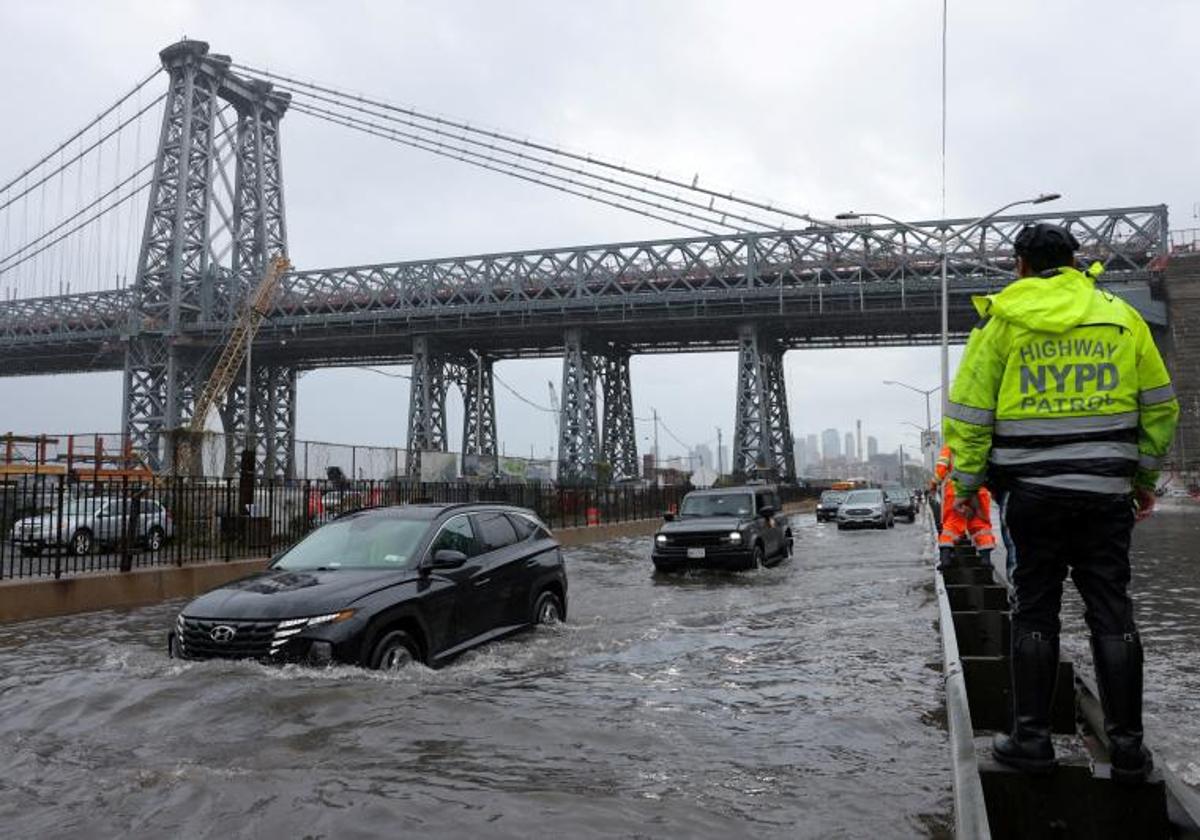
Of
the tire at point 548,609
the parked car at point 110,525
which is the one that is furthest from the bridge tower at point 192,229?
the tire at point 548,609

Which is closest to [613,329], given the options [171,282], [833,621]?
[171,282]

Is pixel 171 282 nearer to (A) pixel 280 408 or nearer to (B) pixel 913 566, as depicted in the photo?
(A) pixel 280 408

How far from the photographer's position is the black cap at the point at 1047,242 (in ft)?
11.8

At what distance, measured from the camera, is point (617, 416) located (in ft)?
230

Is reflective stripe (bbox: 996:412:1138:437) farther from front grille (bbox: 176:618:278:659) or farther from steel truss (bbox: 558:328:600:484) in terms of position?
steel truss (bbox: 558:328:600:484)

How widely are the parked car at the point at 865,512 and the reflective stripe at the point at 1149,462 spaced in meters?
29.3

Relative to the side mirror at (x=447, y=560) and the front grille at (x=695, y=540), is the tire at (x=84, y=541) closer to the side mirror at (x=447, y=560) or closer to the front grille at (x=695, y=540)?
the side mirror at (x=447, y=560)

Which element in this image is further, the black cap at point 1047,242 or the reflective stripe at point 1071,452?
the black cap at point 1047,242

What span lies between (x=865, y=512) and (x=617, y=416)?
3891 centimetres

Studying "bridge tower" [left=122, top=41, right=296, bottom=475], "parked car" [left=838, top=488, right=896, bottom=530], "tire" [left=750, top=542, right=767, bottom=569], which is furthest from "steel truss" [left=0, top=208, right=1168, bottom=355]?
"tire" [left=750, top=542, right=767, bottom=569]

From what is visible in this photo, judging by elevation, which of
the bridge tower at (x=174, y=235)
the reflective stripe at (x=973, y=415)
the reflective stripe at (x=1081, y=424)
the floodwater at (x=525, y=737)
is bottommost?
the floodwater at (x=525, y=737)

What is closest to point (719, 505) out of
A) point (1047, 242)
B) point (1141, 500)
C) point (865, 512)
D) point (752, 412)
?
point (1141, 500)

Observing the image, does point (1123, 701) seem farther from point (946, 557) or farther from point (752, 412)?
point (752, 412)

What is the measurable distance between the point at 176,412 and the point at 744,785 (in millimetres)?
71904
